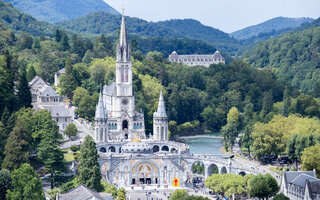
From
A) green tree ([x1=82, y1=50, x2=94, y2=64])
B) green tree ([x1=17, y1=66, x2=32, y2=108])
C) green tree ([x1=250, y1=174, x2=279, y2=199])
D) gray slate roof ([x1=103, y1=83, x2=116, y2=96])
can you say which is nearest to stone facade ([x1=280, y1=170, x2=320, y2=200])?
green tree ([x1=250, y1=174, x2=279, y2=199])

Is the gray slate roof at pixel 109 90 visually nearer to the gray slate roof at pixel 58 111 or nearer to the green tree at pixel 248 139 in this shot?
the gray slate roof at pixel 58 111

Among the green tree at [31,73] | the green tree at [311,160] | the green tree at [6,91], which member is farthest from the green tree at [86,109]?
the green tree at [311,160]

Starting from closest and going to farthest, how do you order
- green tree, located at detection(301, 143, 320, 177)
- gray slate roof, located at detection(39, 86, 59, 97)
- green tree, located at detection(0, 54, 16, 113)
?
1. green tree, located at detection(301, 143, 320, 177)
2. green tree, located at detection(0, 54, 16, 113)
3. gray slate roof, located at detection(39, 86, 59, 97)

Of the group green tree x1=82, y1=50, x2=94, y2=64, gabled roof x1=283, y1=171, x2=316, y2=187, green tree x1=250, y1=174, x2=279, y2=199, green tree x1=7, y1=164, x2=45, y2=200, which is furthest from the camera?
green tree x1=82, y1=50, x2=94, y2=64

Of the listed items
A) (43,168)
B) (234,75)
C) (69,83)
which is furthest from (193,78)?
(43,168)

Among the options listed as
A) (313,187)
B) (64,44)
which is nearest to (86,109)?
(64,44)

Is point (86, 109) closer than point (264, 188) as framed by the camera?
No

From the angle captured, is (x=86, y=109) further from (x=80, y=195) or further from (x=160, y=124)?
(x=80, y=195)

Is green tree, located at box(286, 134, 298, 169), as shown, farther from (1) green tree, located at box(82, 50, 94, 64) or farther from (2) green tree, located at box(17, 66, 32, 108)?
(1) green tree, located at box(82, 50, 94, 64)
